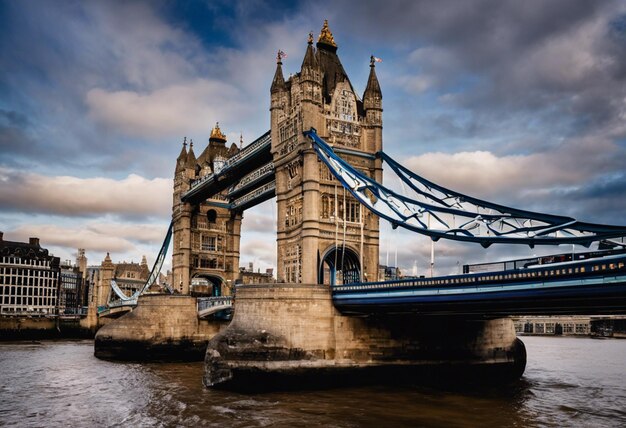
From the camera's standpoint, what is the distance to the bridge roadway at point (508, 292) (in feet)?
67.4

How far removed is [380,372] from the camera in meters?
33.3

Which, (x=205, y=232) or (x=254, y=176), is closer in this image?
(x=254, y=176)

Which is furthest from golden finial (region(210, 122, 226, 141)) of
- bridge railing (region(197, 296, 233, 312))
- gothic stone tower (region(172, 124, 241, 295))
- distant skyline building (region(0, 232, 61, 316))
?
distant skyline building (region(0, 232, 61, 316))

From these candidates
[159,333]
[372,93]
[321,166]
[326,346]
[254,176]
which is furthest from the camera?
[254,176]

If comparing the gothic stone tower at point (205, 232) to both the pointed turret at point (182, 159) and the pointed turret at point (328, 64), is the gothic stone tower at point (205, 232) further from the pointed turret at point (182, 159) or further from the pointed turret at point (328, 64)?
the pointed turret at point (328, 64)

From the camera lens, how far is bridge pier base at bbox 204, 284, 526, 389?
102 feet

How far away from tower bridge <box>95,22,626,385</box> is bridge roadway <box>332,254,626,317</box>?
51 millimetres

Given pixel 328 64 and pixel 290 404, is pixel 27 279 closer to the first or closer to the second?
pixel 328 64

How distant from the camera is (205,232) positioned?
207 feet

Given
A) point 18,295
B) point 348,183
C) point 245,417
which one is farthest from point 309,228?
point 18,295

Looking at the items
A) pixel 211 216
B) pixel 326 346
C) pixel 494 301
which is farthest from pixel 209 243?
pixel 494 301

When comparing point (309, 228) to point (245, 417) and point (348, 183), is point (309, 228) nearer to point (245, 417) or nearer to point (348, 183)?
point (348, 183)

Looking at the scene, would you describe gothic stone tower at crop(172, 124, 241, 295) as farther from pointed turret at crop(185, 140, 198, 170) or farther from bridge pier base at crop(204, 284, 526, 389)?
bridge pier base at crop(204, 284, 526, 389)

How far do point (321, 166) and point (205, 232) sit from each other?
27.0 metres
